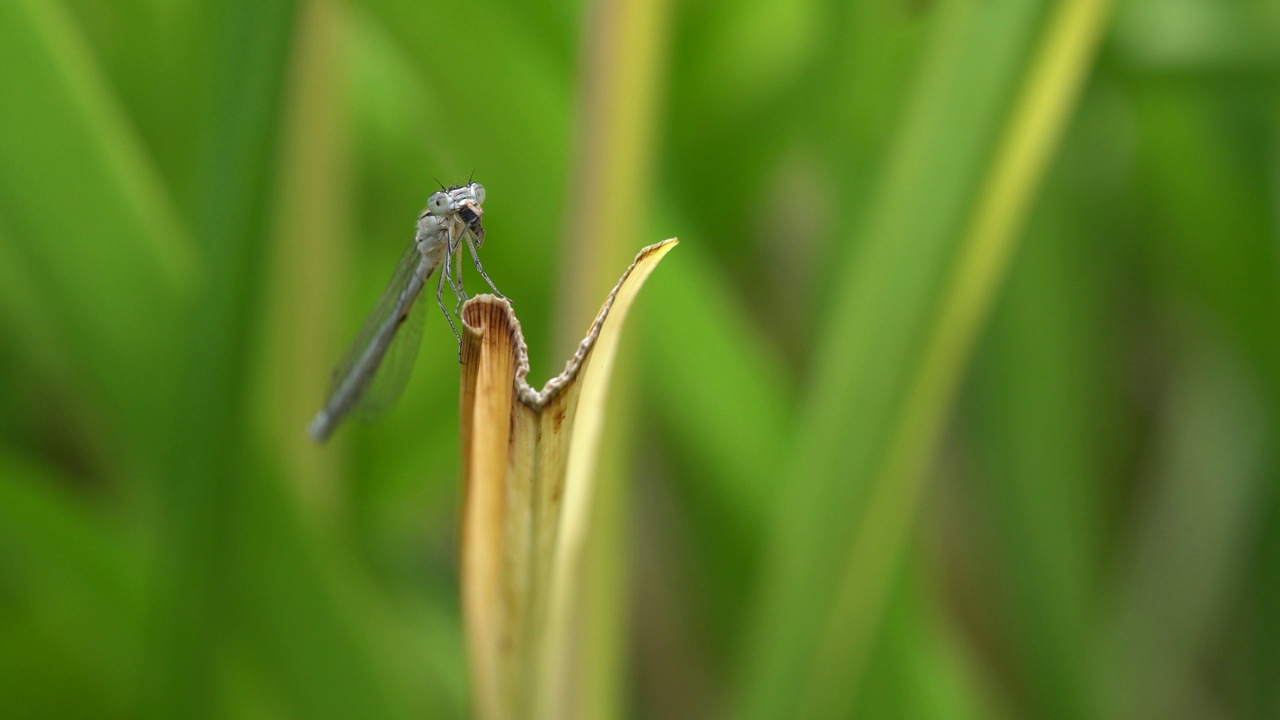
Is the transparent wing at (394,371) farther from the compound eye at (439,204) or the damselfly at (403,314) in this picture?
the compound eye at (439,204)


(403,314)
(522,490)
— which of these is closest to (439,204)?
(403,314)

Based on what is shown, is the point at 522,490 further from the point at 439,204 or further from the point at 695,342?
the point at 695,342

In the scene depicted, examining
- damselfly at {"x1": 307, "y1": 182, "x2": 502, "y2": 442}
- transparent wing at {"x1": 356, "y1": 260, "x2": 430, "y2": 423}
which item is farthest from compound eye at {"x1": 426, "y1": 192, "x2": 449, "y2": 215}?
transparent wing at {"x1": 356, "y1": 260, "x2": 430, "y2": 423}

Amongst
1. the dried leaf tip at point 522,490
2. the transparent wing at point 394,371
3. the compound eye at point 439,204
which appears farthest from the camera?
the transparent wing at point 394,371

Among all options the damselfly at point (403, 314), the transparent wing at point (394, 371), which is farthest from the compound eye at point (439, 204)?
the transparent wing at point (394, 371)

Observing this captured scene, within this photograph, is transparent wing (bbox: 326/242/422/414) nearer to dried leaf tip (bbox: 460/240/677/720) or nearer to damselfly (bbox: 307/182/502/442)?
damselfly (bbox: 307/182/502/442)

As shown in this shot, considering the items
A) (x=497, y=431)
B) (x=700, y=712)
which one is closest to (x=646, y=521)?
(x=700, y=712)
